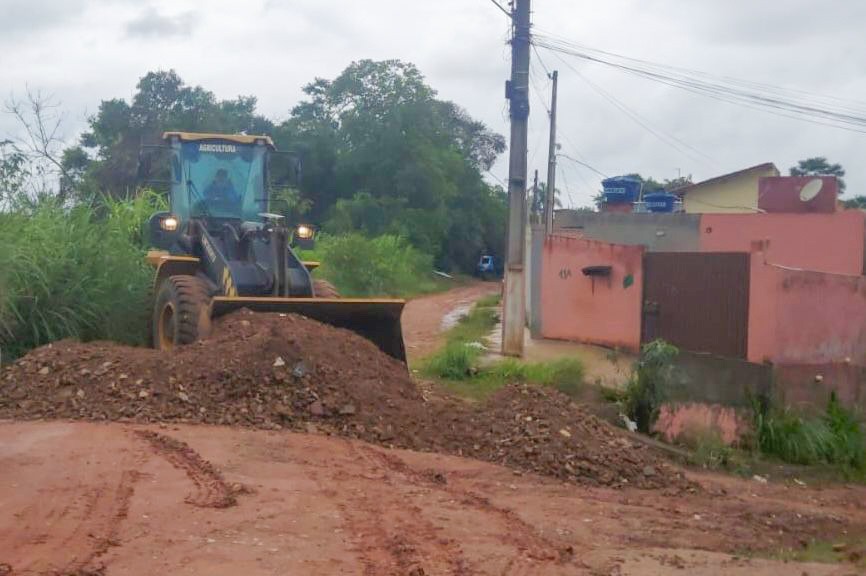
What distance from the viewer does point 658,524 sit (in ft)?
29.1

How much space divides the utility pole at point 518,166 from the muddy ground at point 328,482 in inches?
156

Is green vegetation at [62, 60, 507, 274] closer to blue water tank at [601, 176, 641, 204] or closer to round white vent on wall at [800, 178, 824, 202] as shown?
blue water tank at [601, 176, 641, 204]

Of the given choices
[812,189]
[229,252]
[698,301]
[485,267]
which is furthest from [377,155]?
[229,252]

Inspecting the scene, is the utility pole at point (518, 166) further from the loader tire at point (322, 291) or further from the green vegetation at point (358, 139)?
the green vegetation at point (358, 139)

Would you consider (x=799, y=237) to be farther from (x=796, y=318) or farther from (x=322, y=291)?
(x=322, y=291)

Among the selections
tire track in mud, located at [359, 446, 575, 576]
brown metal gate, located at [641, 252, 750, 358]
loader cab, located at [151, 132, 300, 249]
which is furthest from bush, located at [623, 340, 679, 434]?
loader cab, located at [151, 132, 300, 249]

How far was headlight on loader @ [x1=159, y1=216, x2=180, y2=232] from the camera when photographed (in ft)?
50.1

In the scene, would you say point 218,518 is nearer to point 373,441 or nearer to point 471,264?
point 373,441

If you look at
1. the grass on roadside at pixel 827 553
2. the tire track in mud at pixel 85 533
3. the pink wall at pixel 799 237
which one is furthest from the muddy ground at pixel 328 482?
the pink wall at pixel 799 237

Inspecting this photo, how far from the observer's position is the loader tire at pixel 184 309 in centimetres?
1348

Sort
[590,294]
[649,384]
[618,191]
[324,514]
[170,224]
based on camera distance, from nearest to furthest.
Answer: [324,514] → [649,384] → [170,224] → [590,294] → [618,191]

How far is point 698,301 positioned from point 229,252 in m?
7.64

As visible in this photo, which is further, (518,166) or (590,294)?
(590,294)

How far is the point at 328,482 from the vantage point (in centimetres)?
920
